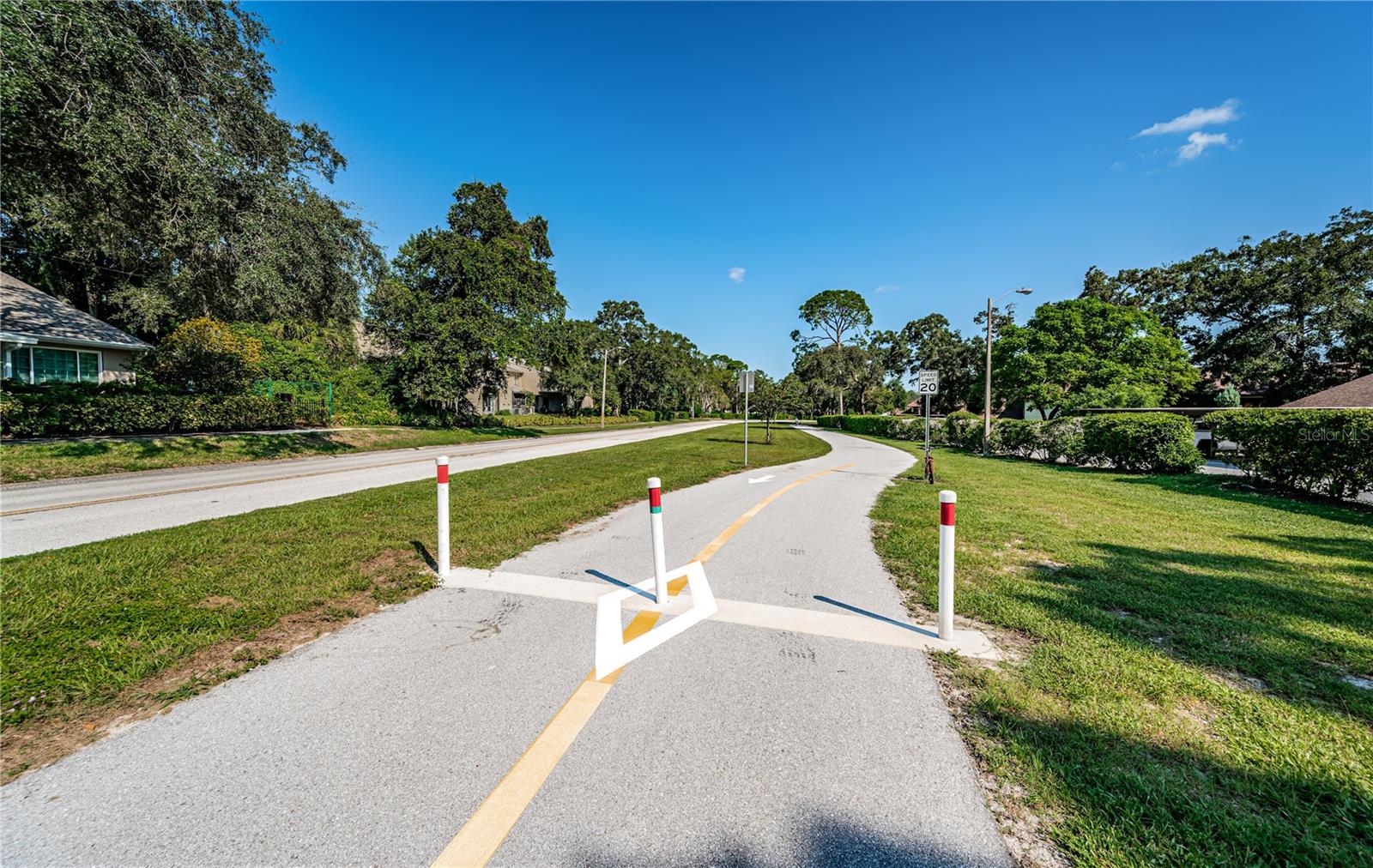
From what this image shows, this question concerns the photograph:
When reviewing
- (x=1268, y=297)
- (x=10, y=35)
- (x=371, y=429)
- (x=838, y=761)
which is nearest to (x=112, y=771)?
(x=838, y=761)

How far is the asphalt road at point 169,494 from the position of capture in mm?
6402

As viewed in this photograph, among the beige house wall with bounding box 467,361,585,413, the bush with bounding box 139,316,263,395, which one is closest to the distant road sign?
the bush with bounding box 139,316,263,395

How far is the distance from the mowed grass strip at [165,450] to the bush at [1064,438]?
24085mm

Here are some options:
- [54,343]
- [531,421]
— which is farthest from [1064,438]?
[54,343]

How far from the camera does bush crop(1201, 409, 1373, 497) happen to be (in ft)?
30.5

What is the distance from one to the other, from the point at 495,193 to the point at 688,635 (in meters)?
36.8

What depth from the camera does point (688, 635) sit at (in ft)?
12.1

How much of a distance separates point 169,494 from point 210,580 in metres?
6.72

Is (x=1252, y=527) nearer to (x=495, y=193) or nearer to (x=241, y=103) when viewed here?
(x=241, y=103)

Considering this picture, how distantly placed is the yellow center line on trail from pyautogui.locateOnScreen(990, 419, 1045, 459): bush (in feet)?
69.3

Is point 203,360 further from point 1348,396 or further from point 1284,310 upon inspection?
point 1284,310

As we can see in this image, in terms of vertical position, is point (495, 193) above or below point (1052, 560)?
above

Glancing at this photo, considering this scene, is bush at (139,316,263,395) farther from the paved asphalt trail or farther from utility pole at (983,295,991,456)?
utility pole at (983,295,991,456)

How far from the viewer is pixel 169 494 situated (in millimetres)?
8953
